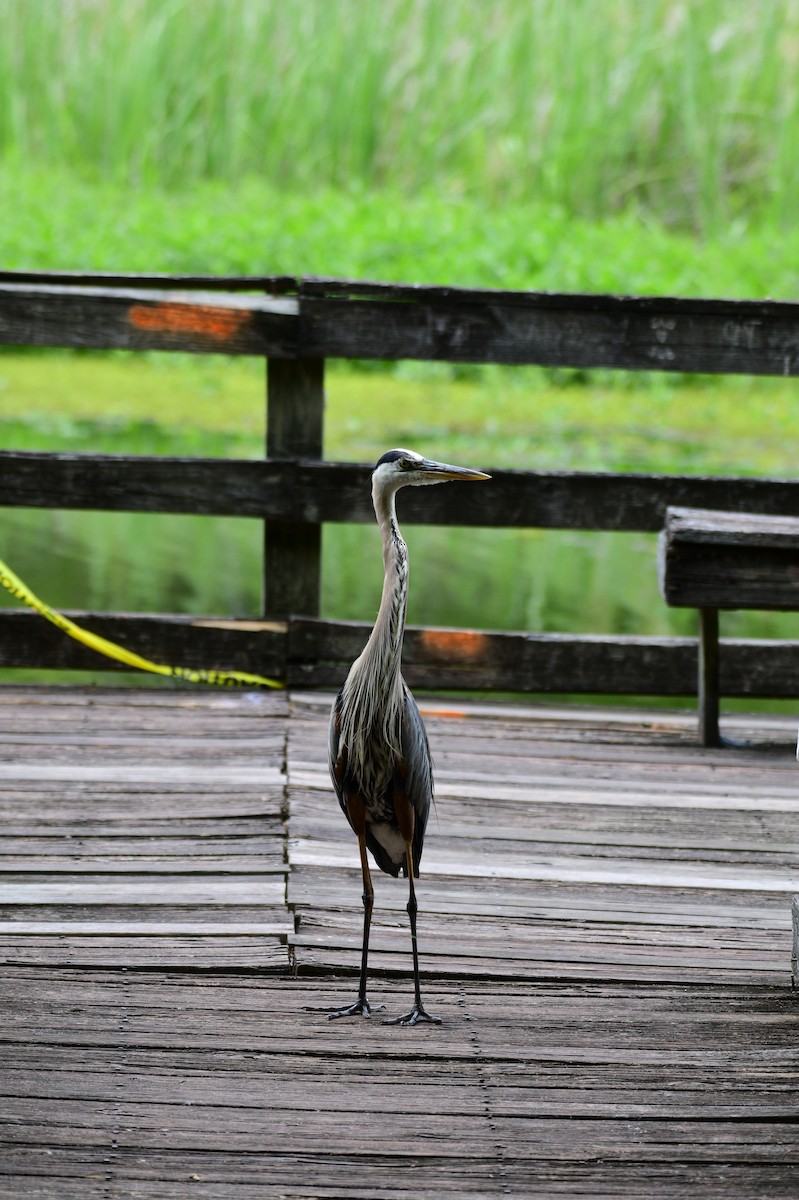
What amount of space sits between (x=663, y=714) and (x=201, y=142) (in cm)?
1014

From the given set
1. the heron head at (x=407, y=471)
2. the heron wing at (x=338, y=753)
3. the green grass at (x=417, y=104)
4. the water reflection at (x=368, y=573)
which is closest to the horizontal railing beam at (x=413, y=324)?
the heron head at (x=407, y=471)

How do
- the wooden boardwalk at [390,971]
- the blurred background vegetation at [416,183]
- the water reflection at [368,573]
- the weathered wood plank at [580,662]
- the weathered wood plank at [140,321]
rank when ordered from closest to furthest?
the wooden boardwalk at [390,971] → the weathered wood plank at [140,321] → the weathered wood plank at [580,662] → the water reflection at [368,573] → the blurred background vegetation at [416,183]

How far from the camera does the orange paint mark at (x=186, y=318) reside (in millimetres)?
4625

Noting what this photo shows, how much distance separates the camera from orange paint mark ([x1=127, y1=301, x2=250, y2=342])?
4625mm

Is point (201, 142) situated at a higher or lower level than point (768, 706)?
higher

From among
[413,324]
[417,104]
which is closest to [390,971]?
[413,324]

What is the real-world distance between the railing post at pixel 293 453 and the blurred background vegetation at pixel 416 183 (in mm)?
4702

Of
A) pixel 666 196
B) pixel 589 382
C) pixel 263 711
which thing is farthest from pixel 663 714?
pixel 666 196

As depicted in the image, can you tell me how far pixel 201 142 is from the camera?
1368cm

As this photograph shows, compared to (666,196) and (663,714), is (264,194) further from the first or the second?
(663,714)

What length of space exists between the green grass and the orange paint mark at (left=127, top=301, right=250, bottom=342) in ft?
28.8

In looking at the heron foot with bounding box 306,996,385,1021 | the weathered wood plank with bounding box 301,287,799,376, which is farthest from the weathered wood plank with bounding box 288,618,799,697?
the heron foot with bounding box 306,996,385,1021

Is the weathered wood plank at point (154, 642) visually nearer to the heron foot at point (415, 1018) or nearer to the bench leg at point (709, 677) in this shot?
the bench leg at point (709, 677)

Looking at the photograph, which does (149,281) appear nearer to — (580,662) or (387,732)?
(580,662)
